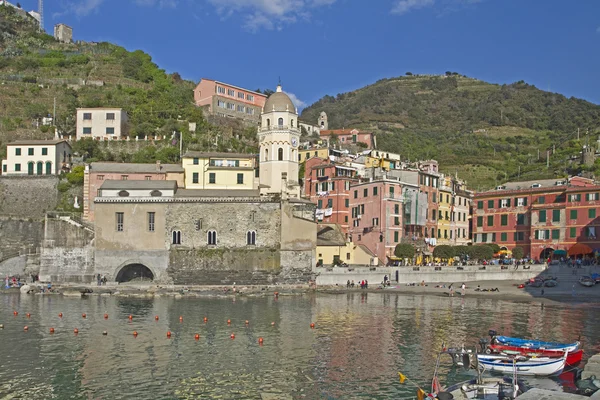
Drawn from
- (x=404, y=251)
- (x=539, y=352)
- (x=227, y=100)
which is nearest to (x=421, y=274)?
(x=404, y=251)

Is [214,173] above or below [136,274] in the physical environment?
above

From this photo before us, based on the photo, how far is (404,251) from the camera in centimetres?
7200

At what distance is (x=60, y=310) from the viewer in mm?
49531

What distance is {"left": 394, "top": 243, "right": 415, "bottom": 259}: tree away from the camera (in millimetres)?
72062

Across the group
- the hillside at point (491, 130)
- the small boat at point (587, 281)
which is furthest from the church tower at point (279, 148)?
the hillside at point (491, 130)

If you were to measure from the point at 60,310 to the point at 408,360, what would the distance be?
98.2ft

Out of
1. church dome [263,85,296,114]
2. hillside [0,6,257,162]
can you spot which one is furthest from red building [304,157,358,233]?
hillside [0,6,257,162]

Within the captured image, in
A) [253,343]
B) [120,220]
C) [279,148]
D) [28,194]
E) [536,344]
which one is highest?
[279,148]

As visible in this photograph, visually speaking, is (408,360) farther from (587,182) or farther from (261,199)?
(587,182)

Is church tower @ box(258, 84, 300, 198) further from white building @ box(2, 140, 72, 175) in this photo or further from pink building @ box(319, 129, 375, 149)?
pink building @ box(319, 129, 375, 149)

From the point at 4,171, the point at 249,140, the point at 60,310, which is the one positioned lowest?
the point at 60,310

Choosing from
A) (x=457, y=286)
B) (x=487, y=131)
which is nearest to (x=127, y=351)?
(x=457, y=286)

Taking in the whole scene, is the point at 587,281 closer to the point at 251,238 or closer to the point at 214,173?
the point at 251,238

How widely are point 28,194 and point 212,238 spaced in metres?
27.7
